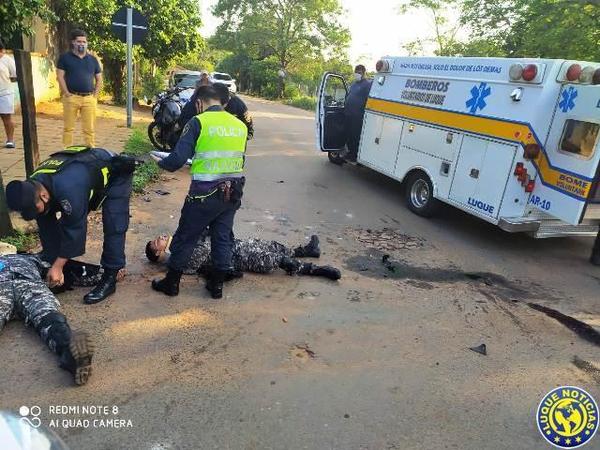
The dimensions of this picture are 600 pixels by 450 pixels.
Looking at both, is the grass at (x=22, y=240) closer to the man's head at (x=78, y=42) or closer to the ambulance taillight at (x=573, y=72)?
the man's head at (x=78, y=42)

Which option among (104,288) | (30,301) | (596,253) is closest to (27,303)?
(30,301)

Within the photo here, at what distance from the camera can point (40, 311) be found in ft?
10.5

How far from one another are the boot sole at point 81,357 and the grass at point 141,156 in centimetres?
442

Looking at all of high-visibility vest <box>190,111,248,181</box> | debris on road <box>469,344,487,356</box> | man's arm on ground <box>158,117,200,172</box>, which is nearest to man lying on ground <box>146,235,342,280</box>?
high-visibility vest <box>190,111,248,181</box>

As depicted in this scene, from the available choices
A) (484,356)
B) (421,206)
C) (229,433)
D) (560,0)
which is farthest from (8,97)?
(560,0)

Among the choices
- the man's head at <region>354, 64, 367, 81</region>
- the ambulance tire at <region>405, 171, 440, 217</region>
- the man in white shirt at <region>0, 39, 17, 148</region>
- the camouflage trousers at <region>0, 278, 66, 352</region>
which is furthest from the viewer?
the man's head at <region>354, 64, 367, 81</region>

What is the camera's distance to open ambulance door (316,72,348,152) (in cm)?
974

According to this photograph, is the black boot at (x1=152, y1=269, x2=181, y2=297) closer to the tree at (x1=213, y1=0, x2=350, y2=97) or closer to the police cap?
the police cap

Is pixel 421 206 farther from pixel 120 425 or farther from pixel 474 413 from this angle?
pixel 120 425

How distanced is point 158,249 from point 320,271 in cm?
151

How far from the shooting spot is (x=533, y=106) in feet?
18.6

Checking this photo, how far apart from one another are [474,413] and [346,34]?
140 feet

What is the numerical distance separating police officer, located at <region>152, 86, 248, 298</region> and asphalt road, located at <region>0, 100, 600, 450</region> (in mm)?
429

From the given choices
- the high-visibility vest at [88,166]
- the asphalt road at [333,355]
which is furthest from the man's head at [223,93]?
the asphalt road at [333,355]
